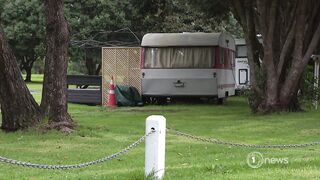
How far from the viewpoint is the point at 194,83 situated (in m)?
23.7

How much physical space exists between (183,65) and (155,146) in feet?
57.3

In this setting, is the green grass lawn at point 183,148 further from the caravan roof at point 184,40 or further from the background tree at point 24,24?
the background tree at point 24,24

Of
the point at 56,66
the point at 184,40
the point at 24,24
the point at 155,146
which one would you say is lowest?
the point at 155,146

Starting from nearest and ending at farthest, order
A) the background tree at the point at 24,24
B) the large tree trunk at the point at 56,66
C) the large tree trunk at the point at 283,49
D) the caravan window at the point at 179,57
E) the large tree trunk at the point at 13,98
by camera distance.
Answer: the large tree trunk at the point at 13,98, the large tree trunk at the point at 56,66, the large tree trunk at the point at 283,49, the caravan window at the point at 179,57, the background tree at the point at 24,24

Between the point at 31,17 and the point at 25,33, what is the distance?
1249 mm

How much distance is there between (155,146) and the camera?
6555 mm

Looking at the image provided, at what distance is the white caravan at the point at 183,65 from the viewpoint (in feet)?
77.6

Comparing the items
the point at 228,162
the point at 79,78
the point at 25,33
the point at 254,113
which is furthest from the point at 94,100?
the point at 25,33

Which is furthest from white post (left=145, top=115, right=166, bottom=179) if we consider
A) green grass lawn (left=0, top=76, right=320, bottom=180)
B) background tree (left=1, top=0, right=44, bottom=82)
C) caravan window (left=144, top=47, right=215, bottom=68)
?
background tree (left=1, top=0, right=44, bottom=82)

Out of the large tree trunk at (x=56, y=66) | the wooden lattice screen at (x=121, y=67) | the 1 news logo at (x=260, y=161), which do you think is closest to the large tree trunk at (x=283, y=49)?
the wooden lattice screen at (x=121, y=67)

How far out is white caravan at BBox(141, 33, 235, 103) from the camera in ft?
77.6

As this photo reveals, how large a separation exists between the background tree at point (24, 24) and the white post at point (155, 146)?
36937 mm

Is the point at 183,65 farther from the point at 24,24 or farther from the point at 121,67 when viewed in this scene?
the point at 24,24

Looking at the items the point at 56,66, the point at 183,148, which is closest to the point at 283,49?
the point at 56,66
